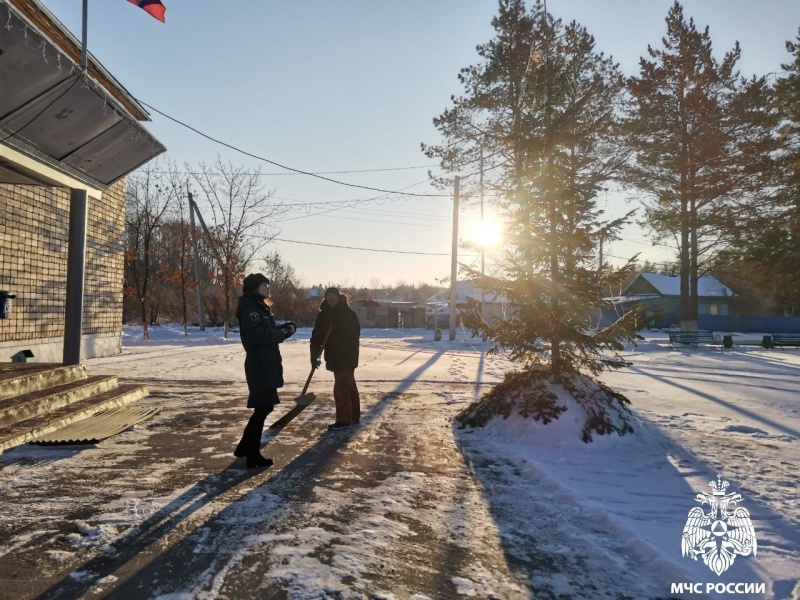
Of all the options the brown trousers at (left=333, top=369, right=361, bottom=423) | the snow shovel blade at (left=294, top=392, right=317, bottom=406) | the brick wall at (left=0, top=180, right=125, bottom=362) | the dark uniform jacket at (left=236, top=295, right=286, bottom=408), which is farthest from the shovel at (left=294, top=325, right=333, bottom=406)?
the brick wall at (left=0, top=180, right=125, bottom=362)

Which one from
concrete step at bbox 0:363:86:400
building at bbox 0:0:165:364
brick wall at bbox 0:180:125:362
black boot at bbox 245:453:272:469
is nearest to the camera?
black boot at bbox 245:453:272:469

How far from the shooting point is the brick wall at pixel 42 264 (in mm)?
9883

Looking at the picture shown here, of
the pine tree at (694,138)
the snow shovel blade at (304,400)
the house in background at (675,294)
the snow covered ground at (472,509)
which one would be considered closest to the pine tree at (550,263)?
the snow covered ground at (472,509)

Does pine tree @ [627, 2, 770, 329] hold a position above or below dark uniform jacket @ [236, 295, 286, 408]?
above

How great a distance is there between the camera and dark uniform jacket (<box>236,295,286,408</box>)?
15.4 feet

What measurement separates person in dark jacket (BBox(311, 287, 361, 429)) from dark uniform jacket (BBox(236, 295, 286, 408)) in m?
1.56

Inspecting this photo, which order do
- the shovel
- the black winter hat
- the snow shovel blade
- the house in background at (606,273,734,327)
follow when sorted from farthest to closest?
the house in background at (606,273,734,327) < the snow shovel blade < the shovel < the black winter hat

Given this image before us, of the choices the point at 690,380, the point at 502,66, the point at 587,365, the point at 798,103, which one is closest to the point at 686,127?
the point at 798,103

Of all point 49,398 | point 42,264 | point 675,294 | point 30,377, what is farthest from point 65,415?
point 675,294

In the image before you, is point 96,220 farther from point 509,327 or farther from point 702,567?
point 702,567

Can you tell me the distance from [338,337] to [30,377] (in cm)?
368

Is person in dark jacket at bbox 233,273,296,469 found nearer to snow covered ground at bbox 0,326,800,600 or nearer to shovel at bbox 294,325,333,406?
snow covered ground at bbox 0,326,800,600

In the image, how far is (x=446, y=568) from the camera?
113 inches

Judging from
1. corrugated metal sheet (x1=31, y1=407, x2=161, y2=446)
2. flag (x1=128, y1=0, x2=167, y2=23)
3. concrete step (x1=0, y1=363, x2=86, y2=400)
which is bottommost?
corrugated metal sheet (x1=31, y1=407, x2=161, y2=446)
